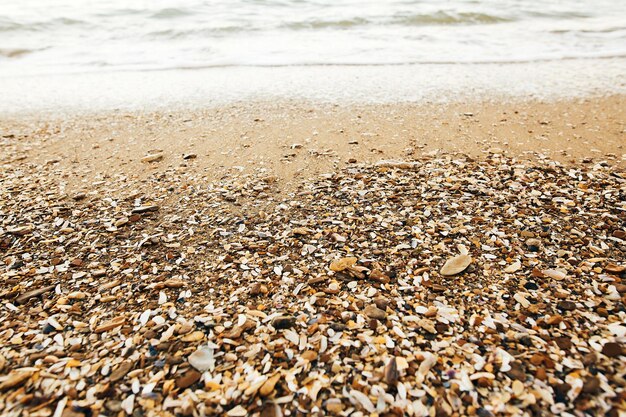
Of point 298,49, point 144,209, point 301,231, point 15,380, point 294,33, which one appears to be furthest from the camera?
point 294,33

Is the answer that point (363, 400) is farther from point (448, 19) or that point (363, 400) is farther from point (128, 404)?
point (448, 19)

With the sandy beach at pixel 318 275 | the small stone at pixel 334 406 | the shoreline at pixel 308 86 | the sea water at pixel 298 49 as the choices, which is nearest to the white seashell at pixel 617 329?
the sandy beach at pixel 318 275

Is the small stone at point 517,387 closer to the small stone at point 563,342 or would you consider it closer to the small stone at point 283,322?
the small stone at point 563,342

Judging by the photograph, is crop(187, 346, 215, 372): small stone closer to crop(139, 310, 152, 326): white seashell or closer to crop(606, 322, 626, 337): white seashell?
crop(139, 310, 152, 326): white seashell

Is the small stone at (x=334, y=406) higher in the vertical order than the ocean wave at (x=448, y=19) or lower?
lower

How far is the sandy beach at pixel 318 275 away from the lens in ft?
5.19

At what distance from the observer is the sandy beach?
5.19ft

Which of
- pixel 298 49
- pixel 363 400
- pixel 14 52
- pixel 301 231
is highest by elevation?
pixel 14 52

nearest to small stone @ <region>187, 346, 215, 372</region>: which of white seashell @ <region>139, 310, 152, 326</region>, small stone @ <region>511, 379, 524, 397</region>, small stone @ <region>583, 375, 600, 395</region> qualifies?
white seashell @ <region>139, 310, 152, 326</region>

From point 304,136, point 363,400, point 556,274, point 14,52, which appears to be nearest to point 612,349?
point 556,274

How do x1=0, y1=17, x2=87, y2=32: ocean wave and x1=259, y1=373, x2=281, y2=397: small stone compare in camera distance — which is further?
x1=0, y1=17, x2=87, y2=32: ocean wave

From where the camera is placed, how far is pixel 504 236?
7.93ft

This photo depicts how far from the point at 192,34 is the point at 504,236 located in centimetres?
932

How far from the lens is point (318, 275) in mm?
2186
